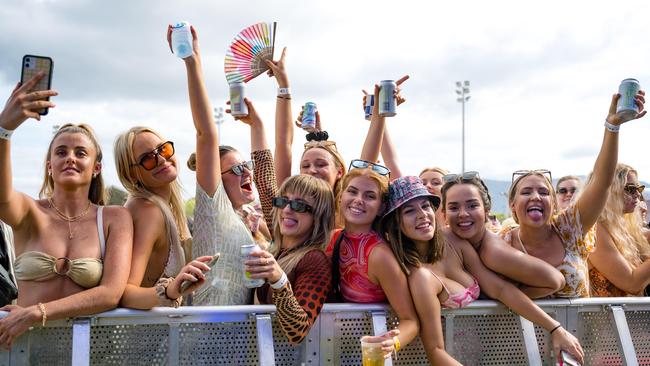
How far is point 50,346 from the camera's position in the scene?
9.68 feet

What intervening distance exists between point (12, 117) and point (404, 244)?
2.26m

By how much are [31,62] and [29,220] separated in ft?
2.69

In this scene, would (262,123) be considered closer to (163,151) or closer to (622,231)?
(163,151)

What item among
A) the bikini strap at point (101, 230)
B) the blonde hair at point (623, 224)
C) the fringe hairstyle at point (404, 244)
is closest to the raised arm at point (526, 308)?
the fringe hairstyle at point (404, 244)

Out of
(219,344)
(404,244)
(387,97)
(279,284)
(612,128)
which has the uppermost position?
(387,97)

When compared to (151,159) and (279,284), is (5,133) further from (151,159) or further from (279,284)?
(279,284)

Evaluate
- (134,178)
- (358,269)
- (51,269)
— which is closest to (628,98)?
(358,269)

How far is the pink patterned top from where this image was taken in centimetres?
341

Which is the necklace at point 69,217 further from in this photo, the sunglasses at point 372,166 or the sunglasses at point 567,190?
the sunglasses at point 567,190

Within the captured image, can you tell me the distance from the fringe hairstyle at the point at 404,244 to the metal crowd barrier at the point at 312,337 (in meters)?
0.33

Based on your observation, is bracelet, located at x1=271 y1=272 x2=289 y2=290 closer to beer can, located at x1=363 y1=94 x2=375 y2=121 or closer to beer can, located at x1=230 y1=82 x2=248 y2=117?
beer can, located at x1=230 y1=82 x2=248 y2=117

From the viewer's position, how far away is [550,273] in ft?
11.9

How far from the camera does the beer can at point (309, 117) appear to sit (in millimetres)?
5566

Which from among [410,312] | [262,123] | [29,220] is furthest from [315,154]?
[29,220]
